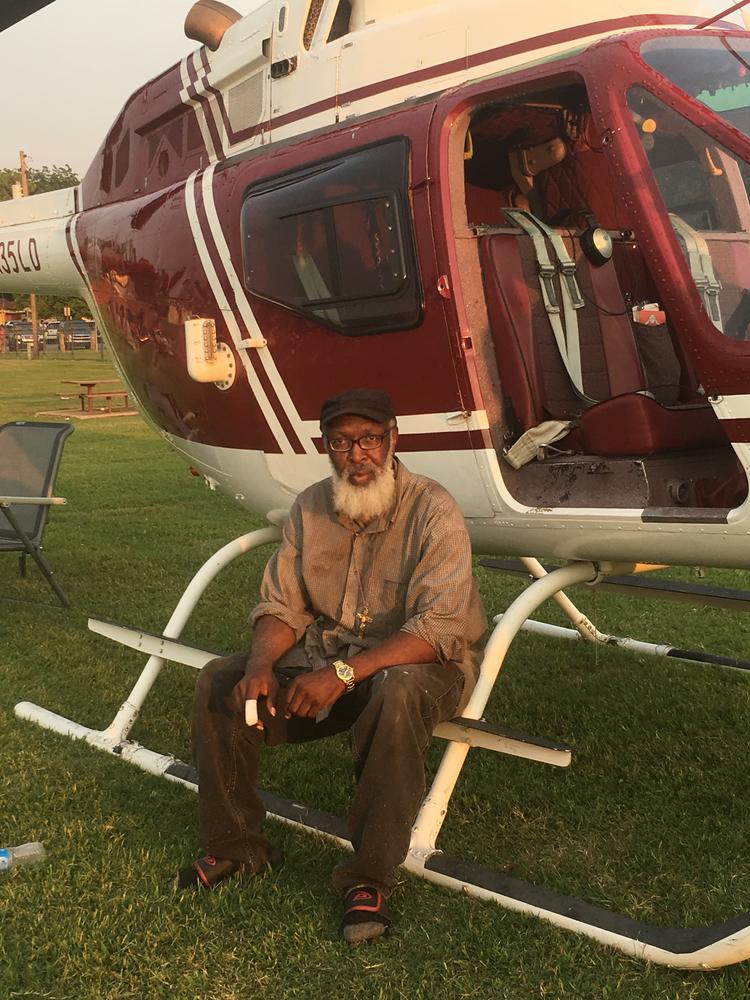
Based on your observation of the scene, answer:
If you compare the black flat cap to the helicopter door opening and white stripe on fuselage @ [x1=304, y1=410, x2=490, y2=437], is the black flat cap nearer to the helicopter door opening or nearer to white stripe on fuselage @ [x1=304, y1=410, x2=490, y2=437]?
white stripe on fuselage @ [x1=304, y1=410, x2=490, y2=437]

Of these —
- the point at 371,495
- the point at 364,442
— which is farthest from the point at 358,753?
the point at 364,442

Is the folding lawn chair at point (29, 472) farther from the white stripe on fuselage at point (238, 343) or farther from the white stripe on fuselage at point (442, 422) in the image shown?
the white stripe on fuselage at point (442, 422)

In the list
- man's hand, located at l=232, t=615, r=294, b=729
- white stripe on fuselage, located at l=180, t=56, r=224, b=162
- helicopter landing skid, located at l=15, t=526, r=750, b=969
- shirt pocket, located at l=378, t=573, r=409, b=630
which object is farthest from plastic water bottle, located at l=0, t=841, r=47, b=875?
white stripe on fuselage, located at l=180, t=56, r=224, b=162

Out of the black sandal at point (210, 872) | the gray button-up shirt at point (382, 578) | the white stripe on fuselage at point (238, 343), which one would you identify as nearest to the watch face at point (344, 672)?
the gray button-up shirt at point (382, 578)

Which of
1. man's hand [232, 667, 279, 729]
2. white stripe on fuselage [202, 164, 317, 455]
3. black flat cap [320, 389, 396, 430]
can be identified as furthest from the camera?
white stripe on fuselage [202, 164, 317, 455]

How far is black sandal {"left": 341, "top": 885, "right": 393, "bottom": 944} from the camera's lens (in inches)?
109

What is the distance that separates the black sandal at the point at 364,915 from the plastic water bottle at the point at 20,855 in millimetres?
1106

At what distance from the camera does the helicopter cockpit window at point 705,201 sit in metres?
2.91

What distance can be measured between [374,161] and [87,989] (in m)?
→ 2.67

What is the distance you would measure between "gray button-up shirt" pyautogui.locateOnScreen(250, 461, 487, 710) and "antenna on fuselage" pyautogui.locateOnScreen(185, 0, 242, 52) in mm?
2271

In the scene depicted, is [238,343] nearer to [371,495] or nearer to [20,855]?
[371,495]

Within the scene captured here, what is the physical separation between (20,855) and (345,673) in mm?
1269

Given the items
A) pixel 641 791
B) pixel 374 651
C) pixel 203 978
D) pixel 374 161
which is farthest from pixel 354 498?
pixel 641 791

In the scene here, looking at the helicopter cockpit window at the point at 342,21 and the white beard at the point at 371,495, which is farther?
the helicopter cockpit window at the point at 342,21
